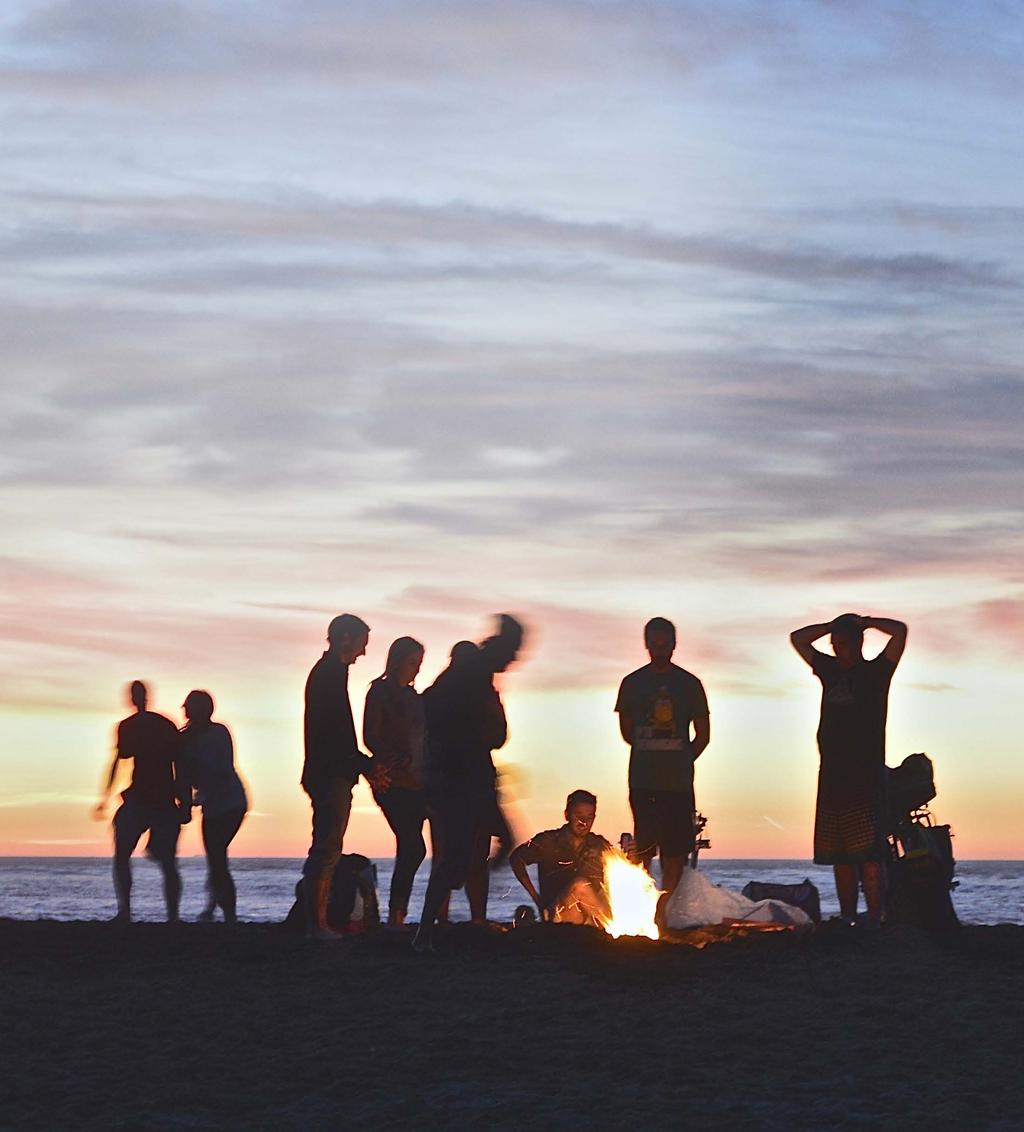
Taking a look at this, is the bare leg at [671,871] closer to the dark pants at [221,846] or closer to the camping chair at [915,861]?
the camping chair at [915,861]

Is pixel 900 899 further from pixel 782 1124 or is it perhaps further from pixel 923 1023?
pixel 782 1124

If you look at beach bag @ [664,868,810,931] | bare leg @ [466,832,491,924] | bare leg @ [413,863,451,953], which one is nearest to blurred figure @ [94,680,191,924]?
bare leg @ [466,832,491,924]

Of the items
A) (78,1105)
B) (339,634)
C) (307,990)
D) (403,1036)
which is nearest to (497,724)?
(339,634)

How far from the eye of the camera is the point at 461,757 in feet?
36.4

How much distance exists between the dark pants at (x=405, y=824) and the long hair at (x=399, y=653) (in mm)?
776

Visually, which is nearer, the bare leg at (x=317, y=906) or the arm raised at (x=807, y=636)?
the bare leg at (x=317, y=906)

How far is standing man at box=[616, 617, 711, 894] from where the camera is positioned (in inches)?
481

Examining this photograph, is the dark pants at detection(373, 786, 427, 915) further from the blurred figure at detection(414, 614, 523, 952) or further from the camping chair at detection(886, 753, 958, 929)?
the camping chair at detection(886, 753, 958, 929)

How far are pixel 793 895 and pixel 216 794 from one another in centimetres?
443

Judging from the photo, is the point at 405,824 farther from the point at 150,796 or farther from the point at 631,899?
the point at 150,796

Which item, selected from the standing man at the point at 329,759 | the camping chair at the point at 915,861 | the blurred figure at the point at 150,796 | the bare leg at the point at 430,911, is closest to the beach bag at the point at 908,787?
the camping chair at the point at 915,861

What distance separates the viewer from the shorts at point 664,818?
1225cm

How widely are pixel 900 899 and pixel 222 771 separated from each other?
203 inches

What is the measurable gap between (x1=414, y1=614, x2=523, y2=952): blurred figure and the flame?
1.73 metres
